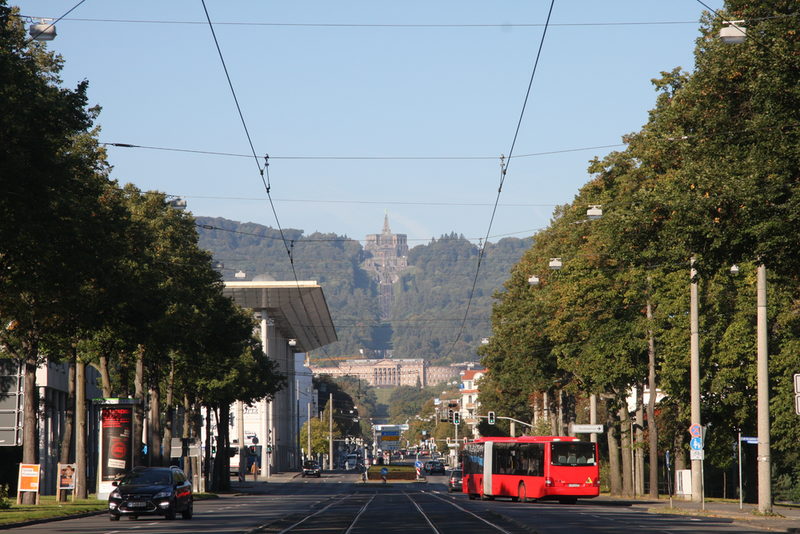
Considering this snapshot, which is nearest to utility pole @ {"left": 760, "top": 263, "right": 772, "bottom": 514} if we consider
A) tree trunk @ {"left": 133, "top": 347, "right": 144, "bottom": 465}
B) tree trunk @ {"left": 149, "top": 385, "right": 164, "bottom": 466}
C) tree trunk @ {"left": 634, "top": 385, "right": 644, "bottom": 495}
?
tree trunk @ {"left": 634, "top": 385, "right": 644, "bottom": 495}

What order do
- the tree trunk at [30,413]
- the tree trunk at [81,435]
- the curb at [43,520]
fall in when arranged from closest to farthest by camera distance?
the curb at [43,520] < the tree trunk at [30,413] < the tree trunk at [81,435]

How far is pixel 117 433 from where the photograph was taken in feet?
157

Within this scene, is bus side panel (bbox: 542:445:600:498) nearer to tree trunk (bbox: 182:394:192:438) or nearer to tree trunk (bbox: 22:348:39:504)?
tree trunk (bbox: 22:348:39:504)

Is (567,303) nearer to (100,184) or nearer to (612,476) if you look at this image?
(612,476)

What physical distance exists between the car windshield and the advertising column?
10.4m

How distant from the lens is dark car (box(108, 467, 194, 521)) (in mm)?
35688

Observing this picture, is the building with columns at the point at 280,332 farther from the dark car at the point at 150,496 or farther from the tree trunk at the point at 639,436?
the dark car at the point at 150,496

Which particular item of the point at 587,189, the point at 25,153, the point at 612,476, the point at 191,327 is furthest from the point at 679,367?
the point at 25,153

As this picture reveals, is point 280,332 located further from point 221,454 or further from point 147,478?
point 147,478

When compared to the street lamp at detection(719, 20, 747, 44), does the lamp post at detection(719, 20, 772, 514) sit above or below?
below

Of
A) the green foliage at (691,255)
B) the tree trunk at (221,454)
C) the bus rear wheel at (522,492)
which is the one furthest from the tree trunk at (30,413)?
the tree trunk at (221,454)

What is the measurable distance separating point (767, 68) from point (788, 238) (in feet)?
12.1

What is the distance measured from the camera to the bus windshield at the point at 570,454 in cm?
5153

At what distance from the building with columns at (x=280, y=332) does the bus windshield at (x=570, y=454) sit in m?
70.0
